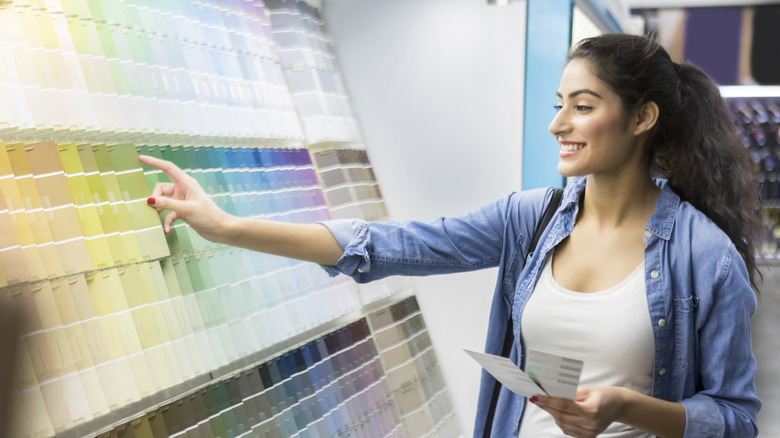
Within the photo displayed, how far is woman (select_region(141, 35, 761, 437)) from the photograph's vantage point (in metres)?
1.72

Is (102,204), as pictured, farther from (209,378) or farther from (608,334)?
(608,334)

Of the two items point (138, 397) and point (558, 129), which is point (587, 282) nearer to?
point (558, 129)

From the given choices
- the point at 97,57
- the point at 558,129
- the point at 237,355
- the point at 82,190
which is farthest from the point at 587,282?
the point at 97,57

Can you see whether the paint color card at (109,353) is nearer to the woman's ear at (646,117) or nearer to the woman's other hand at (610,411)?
the woman's other hand at (610,411)

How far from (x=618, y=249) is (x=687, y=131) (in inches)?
13.7

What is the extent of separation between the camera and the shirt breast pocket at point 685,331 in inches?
68.6

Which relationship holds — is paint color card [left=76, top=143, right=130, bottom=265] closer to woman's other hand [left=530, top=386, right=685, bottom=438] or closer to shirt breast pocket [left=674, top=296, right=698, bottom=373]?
woman's other hand [left=530, top=386, right=685, bottom=438]

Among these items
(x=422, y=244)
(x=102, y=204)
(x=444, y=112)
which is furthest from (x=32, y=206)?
(x=444, y=112)

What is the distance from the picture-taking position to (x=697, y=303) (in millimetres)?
1755

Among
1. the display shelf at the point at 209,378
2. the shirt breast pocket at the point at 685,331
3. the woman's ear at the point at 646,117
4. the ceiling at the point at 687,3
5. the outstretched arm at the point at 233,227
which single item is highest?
the ceiling at the point at 687,3

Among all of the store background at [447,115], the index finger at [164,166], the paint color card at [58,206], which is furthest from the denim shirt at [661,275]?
the store background at [447,115]

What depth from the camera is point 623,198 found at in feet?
6.25

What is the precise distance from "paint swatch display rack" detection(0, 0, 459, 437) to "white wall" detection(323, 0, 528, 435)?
375 millimetres

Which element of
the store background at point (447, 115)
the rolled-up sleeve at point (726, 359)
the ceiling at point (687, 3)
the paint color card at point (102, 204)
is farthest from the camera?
the ceiling at point (687, 3)
